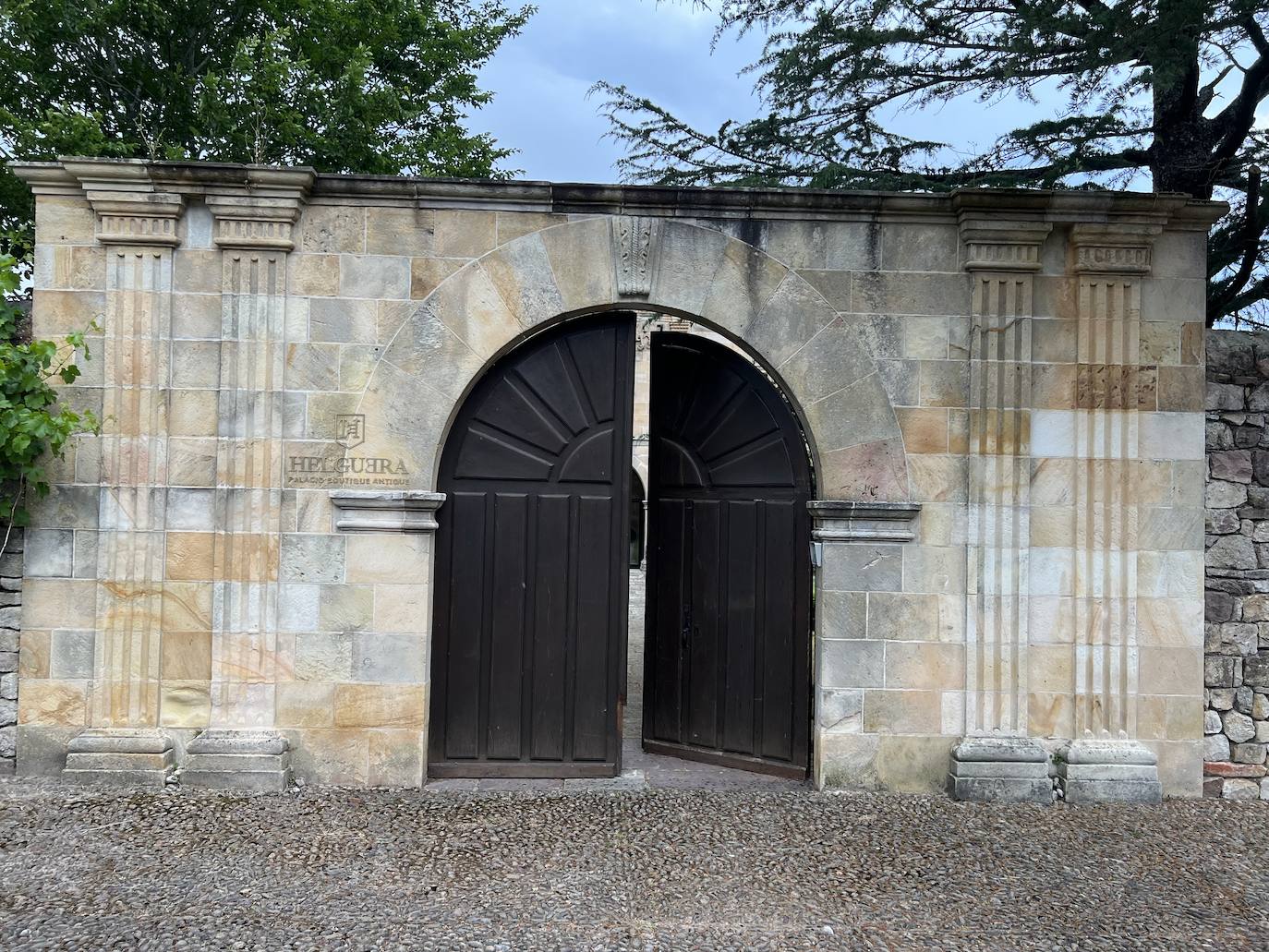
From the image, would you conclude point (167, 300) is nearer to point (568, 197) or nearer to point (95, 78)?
point (568, 197)

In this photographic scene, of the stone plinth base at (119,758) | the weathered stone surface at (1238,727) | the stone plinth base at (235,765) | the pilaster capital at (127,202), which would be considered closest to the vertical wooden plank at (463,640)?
the stone plinth base at (235,765)

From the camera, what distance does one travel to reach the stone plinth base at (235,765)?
4.59 metres

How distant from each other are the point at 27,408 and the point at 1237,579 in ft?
21.5

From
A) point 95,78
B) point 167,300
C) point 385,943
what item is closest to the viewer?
point 385,943

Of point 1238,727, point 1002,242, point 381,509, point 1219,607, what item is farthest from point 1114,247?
point 381,509

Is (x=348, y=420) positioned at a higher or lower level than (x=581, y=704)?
higher

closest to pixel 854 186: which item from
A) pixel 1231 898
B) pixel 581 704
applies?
pixel 581 704

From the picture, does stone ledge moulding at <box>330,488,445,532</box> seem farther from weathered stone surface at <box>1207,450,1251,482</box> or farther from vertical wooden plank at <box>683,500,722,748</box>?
weathered stone surface at <box>1207,450,1251,482</box>

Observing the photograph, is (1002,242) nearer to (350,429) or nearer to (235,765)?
(350,429)

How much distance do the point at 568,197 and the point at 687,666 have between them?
289 cm

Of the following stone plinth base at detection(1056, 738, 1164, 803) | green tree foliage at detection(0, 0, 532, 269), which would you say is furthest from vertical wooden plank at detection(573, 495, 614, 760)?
→ green tree foliage at detection(0, 0, 532, 269)

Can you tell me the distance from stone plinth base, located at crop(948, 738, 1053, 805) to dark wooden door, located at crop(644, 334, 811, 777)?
86 centimetres

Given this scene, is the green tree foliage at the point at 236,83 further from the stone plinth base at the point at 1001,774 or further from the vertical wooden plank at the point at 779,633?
the stone plinth base at the point at 1001,774

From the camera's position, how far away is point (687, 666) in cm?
542
